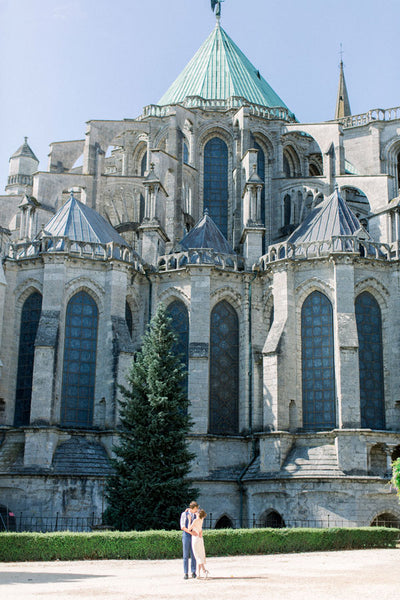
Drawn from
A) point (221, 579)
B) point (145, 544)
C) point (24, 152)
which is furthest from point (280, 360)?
point (24, 152)

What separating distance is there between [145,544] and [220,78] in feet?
116

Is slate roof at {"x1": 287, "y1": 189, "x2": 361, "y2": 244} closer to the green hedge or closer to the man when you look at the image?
the green hedge

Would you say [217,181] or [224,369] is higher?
[217,181]

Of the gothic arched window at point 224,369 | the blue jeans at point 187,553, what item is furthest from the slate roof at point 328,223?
the blue jeans at point 187,553

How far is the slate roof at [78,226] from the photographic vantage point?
120ft

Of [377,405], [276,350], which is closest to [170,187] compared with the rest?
[276,350]

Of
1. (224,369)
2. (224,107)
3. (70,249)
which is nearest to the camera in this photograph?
(70,249)

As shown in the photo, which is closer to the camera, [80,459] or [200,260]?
[80,459]

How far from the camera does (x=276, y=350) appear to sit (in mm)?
33562

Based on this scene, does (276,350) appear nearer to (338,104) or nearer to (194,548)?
(194,548)

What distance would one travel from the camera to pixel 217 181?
4559 centimetres

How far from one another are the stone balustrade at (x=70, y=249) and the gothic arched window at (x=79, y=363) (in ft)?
6.55

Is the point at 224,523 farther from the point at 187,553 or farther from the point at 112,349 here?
the point at 187,553

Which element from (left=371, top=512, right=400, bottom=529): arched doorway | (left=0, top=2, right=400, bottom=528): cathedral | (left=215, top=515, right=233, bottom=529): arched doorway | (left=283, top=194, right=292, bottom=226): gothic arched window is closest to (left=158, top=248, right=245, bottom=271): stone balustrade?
(left=0, top=2, right=400, bottom=528): cathedral
